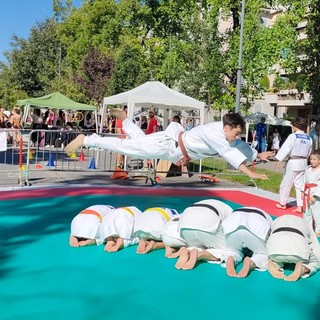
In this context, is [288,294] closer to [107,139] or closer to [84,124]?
[107,139]

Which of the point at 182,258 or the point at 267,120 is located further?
the point at 267,120

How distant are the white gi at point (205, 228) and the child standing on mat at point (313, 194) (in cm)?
183

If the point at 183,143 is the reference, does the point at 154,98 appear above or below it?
above

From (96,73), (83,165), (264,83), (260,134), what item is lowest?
(83,165)

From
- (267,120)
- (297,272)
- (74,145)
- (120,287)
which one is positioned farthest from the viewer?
(267,120)

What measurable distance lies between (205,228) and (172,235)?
0.56 m

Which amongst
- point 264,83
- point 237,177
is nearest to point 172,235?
point 237,177

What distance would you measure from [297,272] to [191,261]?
1254mm

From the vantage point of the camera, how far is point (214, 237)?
19.2ft

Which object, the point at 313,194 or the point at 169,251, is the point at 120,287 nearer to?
the point at 169,251

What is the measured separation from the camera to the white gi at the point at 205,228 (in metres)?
5.79

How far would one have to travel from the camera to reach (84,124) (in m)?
27.2

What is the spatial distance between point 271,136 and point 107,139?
23.8m

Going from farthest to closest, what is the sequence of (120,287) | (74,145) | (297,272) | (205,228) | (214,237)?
(74,145) → (214,237) → (205,228) → (297,272) → (120,287)
